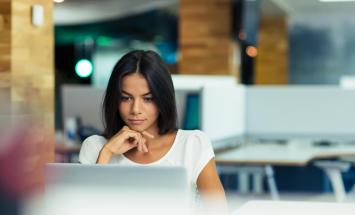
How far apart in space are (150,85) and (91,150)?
0.27 meters

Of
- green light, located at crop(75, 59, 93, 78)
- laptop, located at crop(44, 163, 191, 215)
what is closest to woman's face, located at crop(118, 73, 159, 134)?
laptop, located at crop(44, 163, 191, 215)

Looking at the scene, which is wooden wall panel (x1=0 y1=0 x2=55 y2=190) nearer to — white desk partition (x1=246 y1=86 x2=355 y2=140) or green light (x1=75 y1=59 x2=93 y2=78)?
white desk partition (x1=246 y1=86 x2=355 y2=140)

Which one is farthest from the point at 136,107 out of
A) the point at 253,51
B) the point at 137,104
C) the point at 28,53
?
the point at 253,51

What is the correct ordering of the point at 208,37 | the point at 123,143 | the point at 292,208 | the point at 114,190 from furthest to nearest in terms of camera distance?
the point at 208,37 → the point at 123,143 → the point at 292,208 → the point at 114,190

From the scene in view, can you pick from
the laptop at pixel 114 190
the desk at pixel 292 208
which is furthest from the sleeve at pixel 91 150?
the laptop at pixel 114 190

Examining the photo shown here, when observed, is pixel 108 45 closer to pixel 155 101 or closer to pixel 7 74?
pixel 7 74

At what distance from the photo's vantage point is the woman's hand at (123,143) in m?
1.50

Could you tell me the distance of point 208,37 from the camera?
8.32m

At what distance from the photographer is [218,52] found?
8297mm

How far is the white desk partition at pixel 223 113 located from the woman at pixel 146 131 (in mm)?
2565

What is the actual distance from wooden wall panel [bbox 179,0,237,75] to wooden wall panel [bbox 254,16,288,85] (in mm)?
4924

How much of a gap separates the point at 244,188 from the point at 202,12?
3648 millimetres

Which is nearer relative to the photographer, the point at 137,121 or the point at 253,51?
the point at 137,121

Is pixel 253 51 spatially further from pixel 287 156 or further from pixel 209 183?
pixel 209 183
